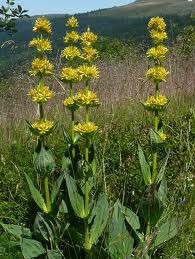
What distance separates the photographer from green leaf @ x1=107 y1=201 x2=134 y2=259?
144 inches

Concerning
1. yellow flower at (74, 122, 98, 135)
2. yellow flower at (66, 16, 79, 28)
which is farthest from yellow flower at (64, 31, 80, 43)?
yellow flower at (74, 122, 98, 135)

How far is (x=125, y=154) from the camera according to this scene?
552cm

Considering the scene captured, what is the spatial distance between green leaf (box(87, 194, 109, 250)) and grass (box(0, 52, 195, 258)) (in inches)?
15.0

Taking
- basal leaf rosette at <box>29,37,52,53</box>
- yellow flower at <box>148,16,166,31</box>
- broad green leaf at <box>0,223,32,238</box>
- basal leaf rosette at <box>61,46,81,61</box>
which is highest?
yellow flower at <box>148,16,166,31</box>

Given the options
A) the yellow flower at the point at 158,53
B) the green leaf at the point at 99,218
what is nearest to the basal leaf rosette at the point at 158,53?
Answer: the yellow flower at the point at 158,53

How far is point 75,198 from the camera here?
3619mm

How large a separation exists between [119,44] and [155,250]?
12834 millimetres

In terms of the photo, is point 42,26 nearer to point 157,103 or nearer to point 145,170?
point 157,103

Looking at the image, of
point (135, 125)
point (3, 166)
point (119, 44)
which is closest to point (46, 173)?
point (3, 166)

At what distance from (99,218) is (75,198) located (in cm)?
24

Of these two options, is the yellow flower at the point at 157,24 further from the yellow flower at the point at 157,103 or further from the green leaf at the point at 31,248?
the green leaf at the point at 31,248

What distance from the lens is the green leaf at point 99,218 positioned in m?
3.68

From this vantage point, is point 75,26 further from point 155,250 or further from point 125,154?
point 125,154

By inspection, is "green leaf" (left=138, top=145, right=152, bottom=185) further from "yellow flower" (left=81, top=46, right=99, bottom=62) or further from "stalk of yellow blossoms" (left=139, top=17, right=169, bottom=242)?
"yellow flower" (left=81, top=46, right=99, bottom=62)
